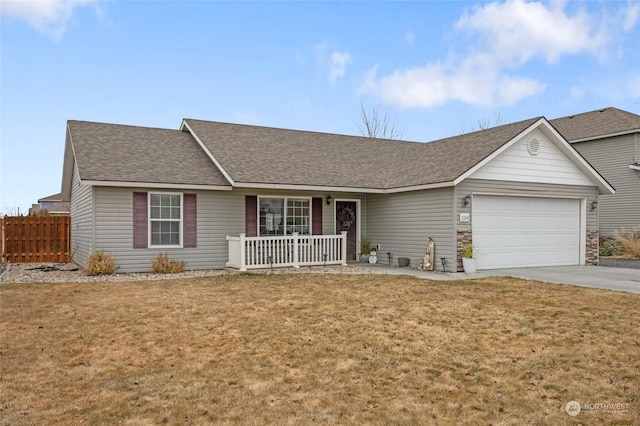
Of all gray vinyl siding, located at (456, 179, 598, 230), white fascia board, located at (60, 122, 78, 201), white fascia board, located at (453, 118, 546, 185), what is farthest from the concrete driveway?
white fascia board, located at (60, 122, 78, 201)

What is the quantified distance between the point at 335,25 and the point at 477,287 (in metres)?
12.4

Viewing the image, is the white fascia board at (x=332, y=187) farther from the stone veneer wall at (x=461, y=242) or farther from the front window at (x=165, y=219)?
the front window at (x=165, y=219)

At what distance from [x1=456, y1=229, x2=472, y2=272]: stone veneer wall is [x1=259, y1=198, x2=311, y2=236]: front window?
495 centimetres

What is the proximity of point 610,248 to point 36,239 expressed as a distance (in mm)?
22226

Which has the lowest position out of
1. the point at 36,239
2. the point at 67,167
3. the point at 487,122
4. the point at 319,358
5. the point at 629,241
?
the point at 319,358

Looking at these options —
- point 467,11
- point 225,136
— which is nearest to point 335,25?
point 467,11

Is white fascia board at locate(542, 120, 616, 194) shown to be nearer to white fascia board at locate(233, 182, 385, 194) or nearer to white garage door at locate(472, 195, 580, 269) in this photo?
white garage door at locate(472, 195, 580, 269)

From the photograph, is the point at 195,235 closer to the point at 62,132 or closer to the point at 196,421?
the point at 62,132

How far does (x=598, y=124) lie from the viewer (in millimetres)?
22594

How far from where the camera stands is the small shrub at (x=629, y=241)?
→ 59.4 feet

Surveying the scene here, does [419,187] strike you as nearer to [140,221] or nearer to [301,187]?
[301,187]

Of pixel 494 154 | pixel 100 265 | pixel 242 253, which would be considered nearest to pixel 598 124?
pixel 494 154

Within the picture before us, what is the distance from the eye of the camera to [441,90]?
A: 31047 mm

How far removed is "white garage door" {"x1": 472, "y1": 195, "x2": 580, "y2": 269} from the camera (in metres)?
14.0
